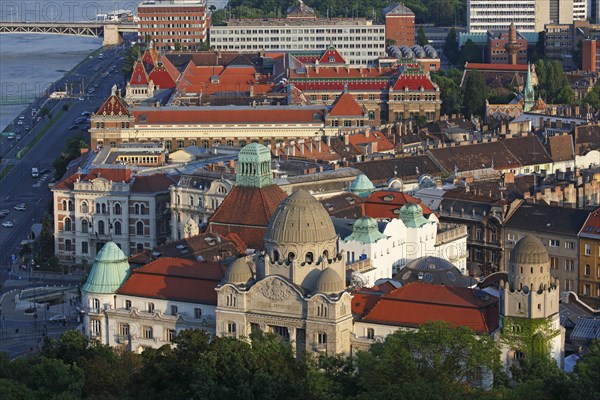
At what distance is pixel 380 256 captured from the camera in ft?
350

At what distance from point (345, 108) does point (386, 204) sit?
51029mm

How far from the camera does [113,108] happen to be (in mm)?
165000

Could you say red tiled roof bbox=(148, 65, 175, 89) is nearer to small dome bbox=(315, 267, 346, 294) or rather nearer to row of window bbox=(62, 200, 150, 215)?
row of window bbox=(62, 200, 150, 215)

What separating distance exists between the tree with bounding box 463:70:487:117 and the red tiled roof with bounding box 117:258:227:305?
9500 cm

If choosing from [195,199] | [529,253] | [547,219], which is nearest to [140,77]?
[195,199]

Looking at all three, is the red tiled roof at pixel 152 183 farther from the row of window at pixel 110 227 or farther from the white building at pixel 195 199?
the white building at pixel 195 199

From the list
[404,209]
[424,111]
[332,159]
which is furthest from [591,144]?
[404,209]

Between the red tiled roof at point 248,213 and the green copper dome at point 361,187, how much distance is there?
31.2 ft

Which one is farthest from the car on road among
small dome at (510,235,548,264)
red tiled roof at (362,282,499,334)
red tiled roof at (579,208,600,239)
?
small dome at (510,235,548,264)

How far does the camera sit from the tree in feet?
634

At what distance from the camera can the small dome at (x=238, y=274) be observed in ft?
309

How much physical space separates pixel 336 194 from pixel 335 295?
1261 inches

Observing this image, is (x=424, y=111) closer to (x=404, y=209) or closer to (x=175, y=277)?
(x=404, y=209)

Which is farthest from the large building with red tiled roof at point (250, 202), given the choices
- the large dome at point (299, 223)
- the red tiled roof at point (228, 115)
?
the red tiled roof at point (228, 115)
